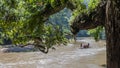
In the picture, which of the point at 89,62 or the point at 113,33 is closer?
the point at 113,33

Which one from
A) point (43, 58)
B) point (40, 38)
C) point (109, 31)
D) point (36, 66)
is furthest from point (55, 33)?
point (43, 58)

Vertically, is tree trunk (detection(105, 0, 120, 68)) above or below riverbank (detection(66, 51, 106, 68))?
above

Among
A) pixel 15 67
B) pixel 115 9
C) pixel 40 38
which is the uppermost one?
pixel 115 9

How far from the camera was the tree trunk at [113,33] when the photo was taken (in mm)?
3932

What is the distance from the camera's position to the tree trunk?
393 cm

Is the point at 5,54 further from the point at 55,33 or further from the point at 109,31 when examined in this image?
the point at 109,31

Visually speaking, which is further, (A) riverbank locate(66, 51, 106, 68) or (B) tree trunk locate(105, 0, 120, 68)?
(A) riverbank locate(66, 51, 106, 68)

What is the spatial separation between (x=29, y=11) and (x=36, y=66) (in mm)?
16662

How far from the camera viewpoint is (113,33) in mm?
3984

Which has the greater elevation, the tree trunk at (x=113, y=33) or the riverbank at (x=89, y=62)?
the tree trunk at (x=113, y=33)

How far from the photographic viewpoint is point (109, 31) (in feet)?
13.3

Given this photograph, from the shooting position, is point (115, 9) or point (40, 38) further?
point (40, 38)

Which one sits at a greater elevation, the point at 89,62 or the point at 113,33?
the point at 113,33

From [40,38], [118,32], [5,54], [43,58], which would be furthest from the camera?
[5,54]
